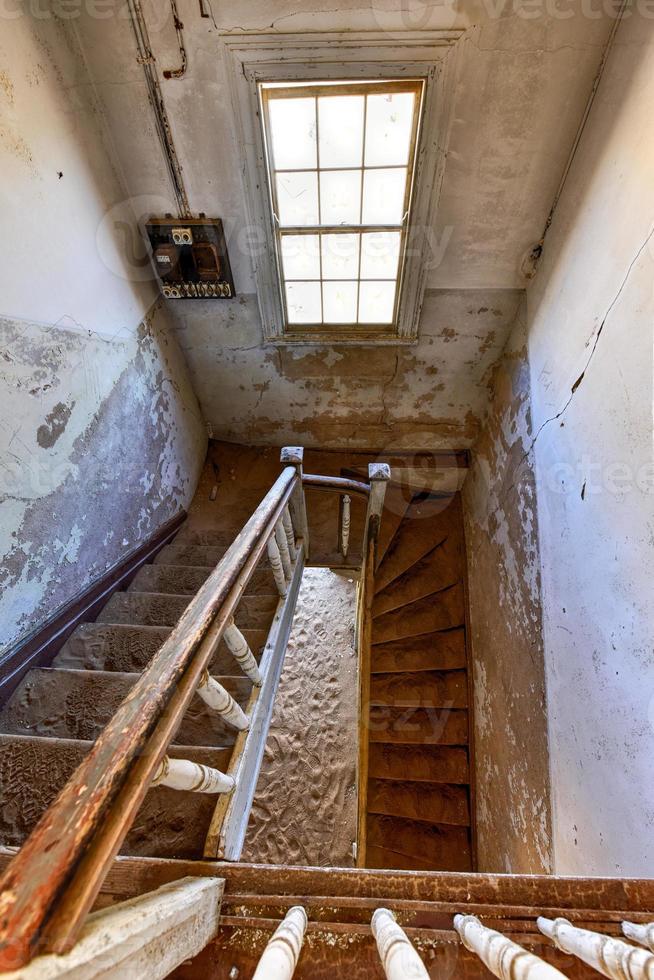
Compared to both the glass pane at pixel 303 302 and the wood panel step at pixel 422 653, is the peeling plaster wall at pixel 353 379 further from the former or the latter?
the wood panel step at pixel 422 653

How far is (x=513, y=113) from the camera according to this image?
6.47ft

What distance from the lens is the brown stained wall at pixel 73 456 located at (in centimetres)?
163

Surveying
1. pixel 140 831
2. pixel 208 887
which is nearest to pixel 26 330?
pixel 140 831

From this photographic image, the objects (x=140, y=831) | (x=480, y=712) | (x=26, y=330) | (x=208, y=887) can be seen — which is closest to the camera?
(x=208, y=887)

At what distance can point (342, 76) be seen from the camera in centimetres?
188

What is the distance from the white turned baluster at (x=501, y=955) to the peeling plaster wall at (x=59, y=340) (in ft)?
5.65

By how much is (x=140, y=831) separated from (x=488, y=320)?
3.11m

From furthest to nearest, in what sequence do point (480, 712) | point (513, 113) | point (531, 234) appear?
1. point (480, 712)
2. point (531, 234)
3. point (513, 113)

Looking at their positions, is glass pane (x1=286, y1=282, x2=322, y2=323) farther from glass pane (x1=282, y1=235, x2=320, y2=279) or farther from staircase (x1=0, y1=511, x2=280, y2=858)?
staircase (x1=0, y1=511, x2=280, y2=858)

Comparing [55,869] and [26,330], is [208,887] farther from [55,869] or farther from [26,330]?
[26,330]

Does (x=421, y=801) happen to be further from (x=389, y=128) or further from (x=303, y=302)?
(x=389, y=128)

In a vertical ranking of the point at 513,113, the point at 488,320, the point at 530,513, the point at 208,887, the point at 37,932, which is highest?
the point at 513,113

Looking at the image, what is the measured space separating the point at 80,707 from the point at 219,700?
2.63 feet

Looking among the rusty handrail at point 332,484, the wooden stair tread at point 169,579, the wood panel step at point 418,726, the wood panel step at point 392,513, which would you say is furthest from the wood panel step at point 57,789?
the wood panel step at point 392,513
